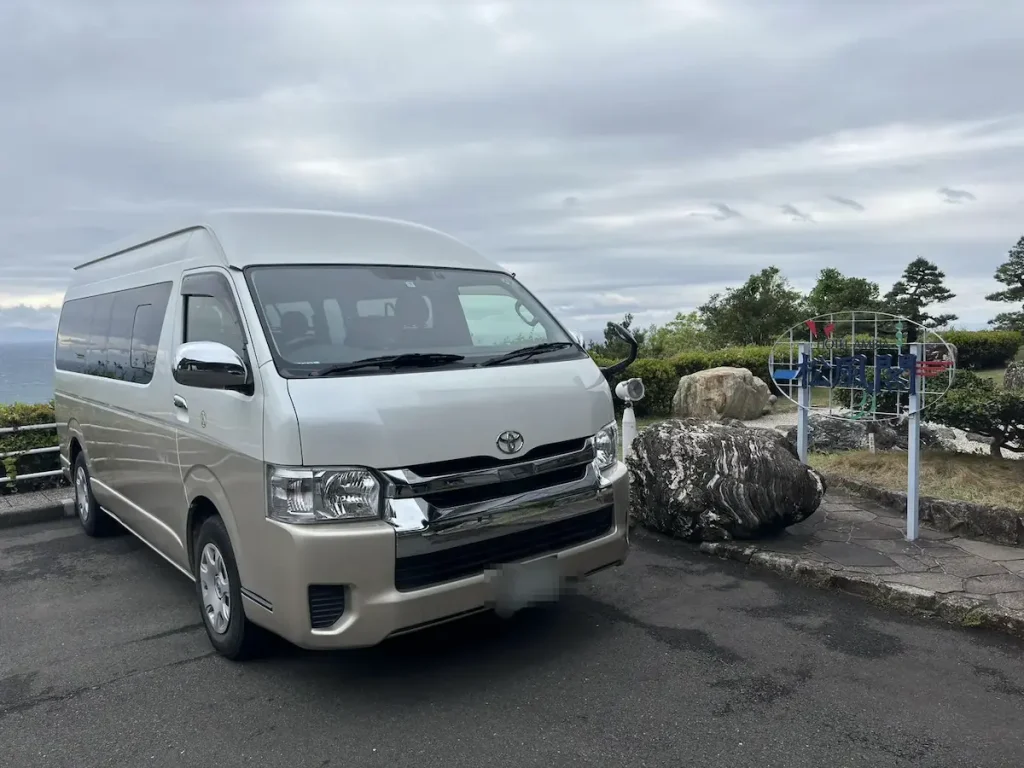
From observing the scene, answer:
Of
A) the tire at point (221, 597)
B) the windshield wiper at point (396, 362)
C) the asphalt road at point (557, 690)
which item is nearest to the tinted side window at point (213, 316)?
the windshield wiper at point (396, 362)

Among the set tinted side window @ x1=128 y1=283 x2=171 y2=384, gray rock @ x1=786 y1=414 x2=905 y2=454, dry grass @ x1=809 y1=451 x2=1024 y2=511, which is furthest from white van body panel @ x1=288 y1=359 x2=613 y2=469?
gray rock @ x1=786 y1=414 x2=905 y2=454

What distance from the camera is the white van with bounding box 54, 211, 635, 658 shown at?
11.0ft

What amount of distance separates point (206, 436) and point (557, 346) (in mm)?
1932

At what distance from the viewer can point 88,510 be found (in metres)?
6.64

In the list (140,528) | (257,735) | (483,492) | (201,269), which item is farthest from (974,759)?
(140,528)

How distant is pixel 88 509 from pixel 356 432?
14.9 ft

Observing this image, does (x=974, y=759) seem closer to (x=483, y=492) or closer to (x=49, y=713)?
(x=483, y=492)

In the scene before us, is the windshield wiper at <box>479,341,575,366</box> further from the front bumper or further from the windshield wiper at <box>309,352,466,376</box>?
the front bumper

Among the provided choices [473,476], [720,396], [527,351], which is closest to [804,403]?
[527,351]

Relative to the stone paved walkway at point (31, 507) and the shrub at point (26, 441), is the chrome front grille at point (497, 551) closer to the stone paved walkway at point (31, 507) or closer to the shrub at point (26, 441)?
the stone paved walkway at point (31, 507)

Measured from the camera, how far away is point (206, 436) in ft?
13.1

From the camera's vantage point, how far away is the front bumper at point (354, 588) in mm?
3287

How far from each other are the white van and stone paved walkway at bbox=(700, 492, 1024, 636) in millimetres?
1607

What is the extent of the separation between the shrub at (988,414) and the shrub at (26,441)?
8610mm
